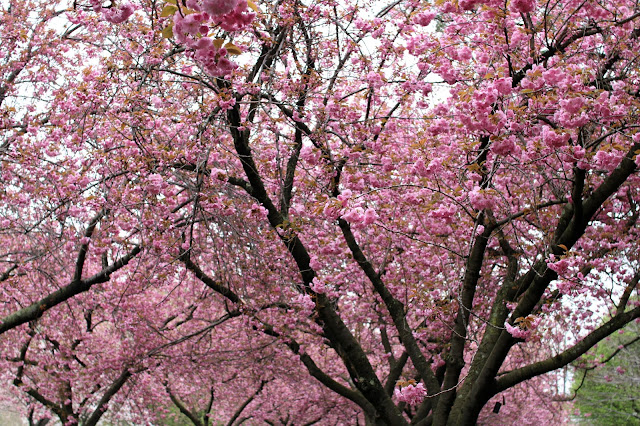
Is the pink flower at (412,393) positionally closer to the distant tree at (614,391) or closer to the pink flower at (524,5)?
the pink flower at (524,5)

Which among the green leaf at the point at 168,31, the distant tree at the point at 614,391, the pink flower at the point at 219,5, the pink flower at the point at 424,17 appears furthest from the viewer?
the distant tree at the point at 614,391

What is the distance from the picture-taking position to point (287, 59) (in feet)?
Result: 21.2

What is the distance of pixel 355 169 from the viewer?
5.82 meters

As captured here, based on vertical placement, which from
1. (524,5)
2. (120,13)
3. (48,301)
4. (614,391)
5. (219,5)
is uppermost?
(614,391)

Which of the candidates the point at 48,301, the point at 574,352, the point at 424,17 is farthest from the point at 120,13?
the point at 48,301

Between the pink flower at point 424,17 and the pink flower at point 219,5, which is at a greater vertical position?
the pink flower at point 424,17

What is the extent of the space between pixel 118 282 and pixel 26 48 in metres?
4.17

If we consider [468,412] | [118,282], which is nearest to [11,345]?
[118,282]

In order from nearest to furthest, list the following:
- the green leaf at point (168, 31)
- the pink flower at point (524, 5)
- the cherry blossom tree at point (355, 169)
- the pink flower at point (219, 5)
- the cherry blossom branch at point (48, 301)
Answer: the pink flower at point (219, 5)
the green leaf at point (168, 31)
the pink flower at point (524, 5)
the cherry blossom tree at point (355, 169)
the cherry blossom branch at point (48, 301)

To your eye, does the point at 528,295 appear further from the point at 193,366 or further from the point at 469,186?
the point at 193,366

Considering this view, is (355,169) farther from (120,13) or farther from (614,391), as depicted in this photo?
(614,391)

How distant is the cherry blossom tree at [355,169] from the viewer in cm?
435

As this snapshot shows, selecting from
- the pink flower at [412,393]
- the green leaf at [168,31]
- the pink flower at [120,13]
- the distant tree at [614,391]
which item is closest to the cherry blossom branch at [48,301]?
the pink flower at [412,393]

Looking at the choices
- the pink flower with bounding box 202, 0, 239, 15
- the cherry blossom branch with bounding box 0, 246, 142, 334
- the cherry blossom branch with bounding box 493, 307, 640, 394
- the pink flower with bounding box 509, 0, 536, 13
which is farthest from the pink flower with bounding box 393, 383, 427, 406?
the cherry blossom branch with bounding box 0, 246, 142, 334
